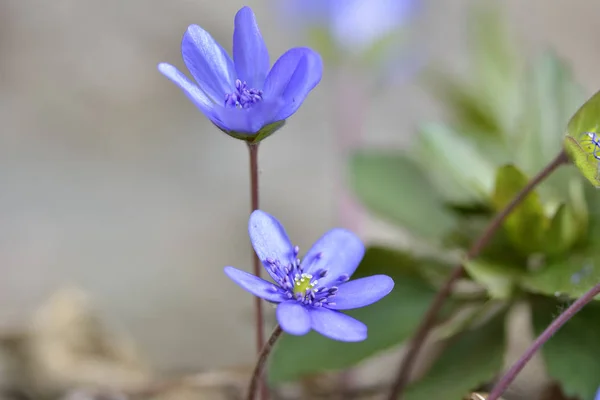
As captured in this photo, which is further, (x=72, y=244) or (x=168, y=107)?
(x=168, y=107)

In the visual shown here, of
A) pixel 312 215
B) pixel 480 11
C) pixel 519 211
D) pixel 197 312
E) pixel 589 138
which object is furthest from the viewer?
pixel 312 215

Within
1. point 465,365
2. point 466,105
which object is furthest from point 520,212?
point 466,105

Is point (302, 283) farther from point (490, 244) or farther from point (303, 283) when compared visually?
point (490, 244)

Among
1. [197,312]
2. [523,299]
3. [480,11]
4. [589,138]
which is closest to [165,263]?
[197,312]

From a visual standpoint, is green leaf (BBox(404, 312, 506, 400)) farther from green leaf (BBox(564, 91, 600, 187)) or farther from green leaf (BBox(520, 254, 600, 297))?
green leaf (BBox(564, 91, 600, 187))

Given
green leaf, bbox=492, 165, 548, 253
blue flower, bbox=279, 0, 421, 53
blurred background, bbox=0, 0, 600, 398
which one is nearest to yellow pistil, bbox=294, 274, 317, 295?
green leaf, bbox=492, 165, 548, 253

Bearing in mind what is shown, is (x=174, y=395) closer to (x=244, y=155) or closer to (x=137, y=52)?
(x=244, y=155)

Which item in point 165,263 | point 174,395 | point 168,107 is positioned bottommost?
point 174,395
